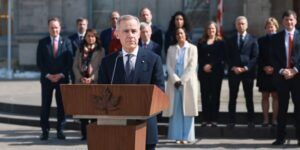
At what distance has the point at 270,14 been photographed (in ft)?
89.5

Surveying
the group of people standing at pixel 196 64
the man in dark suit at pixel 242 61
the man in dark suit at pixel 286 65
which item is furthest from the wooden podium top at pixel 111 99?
the man in dark suit at pixel 242 61

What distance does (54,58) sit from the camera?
1320 cm

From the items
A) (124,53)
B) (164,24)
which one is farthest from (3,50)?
(124,53)

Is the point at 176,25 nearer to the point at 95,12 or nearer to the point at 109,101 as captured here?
the point at 109,101

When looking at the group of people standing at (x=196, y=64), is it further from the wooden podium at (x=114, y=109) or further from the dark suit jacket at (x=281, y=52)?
the wooden podium at (x=114, y=109)

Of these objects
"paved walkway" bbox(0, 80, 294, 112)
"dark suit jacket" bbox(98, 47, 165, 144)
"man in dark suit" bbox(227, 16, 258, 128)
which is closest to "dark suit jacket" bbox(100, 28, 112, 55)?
"man in dark suit" bbox(227, 16, 258, 128)

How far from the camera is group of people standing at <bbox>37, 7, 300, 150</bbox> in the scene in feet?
39.8

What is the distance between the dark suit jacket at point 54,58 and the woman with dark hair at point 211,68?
7.53 feet

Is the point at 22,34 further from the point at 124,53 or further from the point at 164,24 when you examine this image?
the point at 124,53

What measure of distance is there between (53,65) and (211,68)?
2725mm

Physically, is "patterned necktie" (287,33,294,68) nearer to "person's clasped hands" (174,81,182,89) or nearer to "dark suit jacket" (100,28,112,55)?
"person's clasped hands" (174,81,182,89)

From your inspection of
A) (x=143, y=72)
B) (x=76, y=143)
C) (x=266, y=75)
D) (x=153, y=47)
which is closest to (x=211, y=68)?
(x=266, y=75)

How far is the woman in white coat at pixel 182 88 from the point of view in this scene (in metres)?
12.6

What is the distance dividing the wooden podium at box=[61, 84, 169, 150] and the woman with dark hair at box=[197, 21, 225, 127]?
753cm
